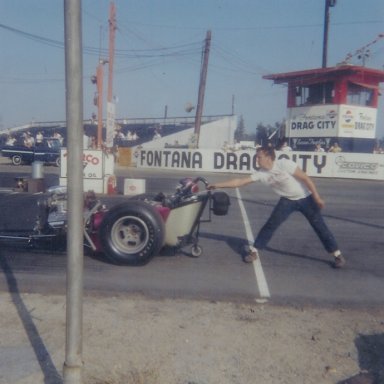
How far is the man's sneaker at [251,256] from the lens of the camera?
7832mm

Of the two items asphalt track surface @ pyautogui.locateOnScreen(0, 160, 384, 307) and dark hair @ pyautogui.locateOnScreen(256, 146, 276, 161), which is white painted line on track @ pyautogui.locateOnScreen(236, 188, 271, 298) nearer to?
asphalt track surface @ pyautogui.locateOnScreen(0, 160, 384, 307)

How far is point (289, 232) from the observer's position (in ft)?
35.0

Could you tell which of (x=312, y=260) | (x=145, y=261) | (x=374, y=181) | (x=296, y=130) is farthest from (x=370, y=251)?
(x=296, y=130)

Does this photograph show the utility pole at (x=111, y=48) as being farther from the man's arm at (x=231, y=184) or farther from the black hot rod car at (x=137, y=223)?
the man's arm at (x=231, y=184)

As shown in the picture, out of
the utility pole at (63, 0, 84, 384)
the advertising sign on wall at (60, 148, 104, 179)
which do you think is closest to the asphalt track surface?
the utility pole at (63, 0, 84, 384)

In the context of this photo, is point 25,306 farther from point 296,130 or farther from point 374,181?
point 296,130

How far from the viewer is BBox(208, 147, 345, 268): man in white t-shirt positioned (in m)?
7.48

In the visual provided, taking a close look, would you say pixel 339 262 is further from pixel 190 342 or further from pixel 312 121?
pixel 312 121

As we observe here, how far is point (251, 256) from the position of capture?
7.86m

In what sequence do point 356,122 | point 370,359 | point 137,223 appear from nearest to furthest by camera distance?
point 370,359 → point 137,223 → point 356,122

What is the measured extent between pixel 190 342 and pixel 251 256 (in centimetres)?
323

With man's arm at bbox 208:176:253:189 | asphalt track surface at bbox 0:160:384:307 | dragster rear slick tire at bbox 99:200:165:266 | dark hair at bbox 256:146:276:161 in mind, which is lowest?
asphalt track surface at bbox 0:160:384:307

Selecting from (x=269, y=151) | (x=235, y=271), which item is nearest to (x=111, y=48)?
(x=269, y=151)

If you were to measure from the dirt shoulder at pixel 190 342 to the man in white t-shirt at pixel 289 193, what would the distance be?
1.92 metres
